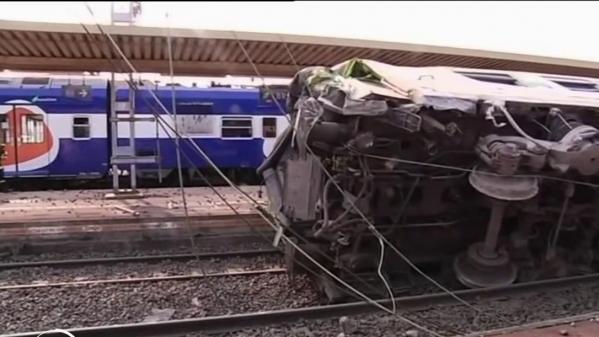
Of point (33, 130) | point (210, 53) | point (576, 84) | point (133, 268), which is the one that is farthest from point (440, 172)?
point (33, 130)

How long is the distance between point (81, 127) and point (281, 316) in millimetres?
12391

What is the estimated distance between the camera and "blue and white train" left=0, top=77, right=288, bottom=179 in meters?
15.6

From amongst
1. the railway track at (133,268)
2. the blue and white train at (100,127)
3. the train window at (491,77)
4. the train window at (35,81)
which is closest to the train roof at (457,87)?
the train window at (491,77)

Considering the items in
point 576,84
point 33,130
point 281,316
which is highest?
point 576,84

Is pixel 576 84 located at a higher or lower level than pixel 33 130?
higher

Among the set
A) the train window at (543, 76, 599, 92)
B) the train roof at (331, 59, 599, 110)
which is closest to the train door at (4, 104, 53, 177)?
the train roof at (331, 59, 599, 110)

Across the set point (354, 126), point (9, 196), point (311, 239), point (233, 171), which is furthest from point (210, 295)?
point (233, 171)

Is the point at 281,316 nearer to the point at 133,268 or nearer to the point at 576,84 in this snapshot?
the point at 133,268

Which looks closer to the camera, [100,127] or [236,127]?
[100,127]

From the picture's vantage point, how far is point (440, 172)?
5.71 m

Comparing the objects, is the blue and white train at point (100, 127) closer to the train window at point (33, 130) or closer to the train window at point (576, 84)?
the train window at point (33, 130)

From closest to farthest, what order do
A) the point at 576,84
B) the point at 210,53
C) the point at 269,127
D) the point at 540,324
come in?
1. the point at 540,324
2. the point at 576,84
3. the point at 210,53
4. the point at 269,127

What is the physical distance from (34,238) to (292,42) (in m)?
4.54

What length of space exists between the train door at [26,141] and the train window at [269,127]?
5.68m
